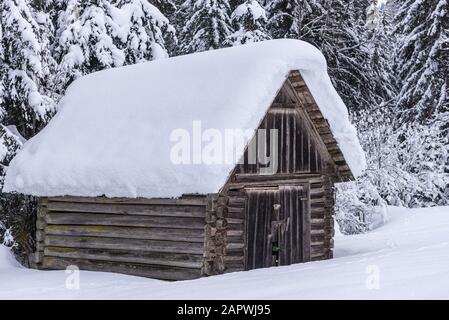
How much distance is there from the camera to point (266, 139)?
1219 centimetres

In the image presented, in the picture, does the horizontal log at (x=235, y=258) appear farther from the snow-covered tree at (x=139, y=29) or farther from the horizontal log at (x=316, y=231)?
the snow-covered tree at (x=139, y=29)

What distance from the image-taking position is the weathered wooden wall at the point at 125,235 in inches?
432

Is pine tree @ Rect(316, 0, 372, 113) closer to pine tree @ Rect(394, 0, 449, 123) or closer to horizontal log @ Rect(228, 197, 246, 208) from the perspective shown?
pine tree @ Rect(394, 0, 449, 123)

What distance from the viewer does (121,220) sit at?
11930mm

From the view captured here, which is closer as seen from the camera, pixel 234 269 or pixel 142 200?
pixel 234 269

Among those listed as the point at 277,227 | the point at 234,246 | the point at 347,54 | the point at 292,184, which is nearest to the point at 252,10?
the point at 347,54

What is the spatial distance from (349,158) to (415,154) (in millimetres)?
11980

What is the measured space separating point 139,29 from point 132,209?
34.9 ft

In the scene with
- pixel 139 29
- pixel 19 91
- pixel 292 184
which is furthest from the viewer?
pixel 139 29

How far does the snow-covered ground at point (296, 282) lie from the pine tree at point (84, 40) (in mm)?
7134

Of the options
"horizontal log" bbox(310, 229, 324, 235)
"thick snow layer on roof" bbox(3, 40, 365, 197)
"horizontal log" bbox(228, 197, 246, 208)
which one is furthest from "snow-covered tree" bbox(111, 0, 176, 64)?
"horizontal log" bbox(228, 197, 246, 208)

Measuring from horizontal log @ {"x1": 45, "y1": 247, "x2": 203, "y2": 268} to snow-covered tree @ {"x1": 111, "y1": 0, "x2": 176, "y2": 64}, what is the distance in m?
9.53

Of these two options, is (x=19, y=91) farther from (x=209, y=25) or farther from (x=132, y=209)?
(x=209, y=25)
